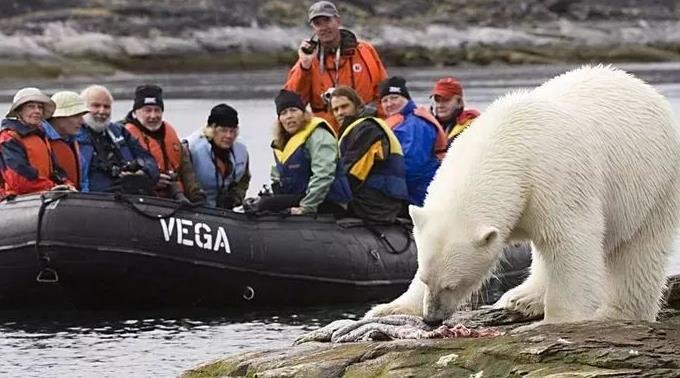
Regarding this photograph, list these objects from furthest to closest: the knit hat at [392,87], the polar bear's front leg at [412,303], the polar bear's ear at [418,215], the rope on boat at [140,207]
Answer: the knit hat at [392,87] < the rope on boat at [140,207] < the polar bear's front leg at [412,303] < the polar bear's ear at [418,215]

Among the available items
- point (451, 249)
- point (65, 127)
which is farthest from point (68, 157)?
point (451, 249)

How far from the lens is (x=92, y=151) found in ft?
45.5

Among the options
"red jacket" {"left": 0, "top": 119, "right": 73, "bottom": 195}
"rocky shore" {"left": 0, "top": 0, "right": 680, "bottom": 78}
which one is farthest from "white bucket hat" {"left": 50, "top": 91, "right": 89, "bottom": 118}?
"rocky shore" {"left": 0, "top": 0, "right": 680, "bottom": 78}

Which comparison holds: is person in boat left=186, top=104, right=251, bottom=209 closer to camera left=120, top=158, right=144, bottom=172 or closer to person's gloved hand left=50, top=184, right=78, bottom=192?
camera left=120, top=158, right=144, bottom=172

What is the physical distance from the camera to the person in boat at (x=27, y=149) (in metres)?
13.1

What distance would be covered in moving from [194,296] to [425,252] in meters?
5.74

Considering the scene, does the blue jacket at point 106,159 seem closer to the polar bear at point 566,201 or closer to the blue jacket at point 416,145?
the blue jacket at point 416,145

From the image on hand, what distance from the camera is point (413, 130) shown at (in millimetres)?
13859

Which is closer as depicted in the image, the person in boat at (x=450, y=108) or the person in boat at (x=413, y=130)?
the person in boat at (x=413, y=130)

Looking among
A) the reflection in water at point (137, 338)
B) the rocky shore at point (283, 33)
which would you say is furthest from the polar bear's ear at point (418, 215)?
the rocky shore at point (283, 33)

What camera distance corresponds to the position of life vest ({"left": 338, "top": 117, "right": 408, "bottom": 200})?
43.8 ft

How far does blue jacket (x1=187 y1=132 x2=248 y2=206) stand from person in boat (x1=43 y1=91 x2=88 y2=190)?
47.3 inches

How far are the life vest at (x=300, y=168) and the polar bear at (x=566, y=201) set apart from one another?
441cm

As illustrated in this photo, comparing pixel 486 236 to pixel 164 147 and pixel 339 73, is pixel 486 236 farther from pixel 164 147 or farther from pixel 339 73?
pixel 339 73
